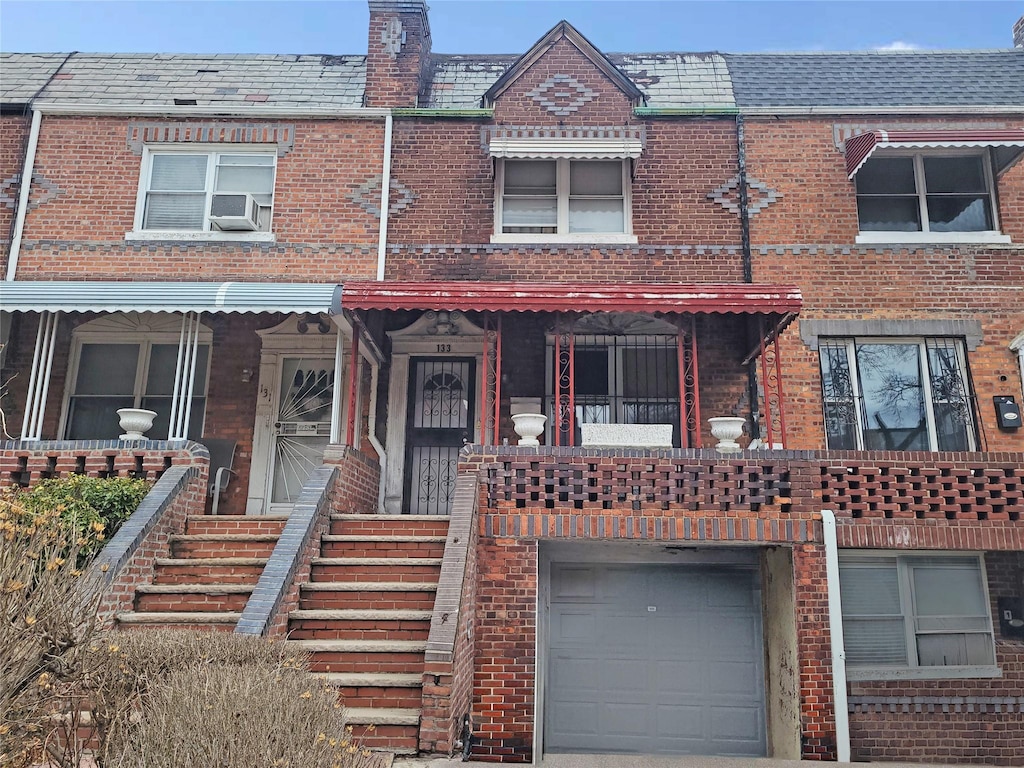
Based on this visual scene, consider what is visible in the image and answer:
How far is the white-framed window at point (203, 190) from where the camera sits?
37.2 feet

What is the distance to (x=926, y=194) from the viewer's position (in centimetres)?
1123

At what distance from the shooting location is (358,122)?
11688 mm

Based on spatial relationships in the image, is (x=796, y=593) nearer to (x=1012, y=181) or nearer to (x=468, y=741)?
(x=468, y=741)

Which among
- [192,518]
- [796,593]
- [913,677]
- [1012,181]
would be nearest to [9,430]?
[192,518]

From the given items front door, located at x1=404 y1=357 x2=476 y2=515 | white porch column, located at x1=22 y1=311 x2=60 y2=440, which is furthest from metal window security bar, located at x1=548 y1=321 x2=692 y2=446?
white porch column, located at x1=22 y1=311 x2=60 y2=440

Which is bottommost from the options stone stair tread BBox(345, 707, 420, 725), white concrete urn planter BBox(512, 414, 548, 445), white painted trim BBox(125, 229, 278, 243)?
stone stair tread BBox(345, 707, 420, 725)

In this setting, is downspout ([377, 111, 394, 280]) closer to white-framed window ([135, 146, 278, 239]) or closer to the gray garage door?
white-framed window ([135, 146, 278, 239])

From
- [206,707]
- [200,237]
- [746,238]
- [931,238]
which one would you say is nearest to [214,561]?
[206,707]

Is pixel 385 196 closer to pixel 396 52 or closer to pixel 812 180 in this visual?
pixel 396 52

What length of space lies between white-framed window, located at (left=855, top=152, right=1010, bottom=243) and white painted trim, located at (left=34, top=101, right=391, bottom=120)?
7206 mm

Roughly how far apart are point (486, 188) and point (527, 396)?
126 inches

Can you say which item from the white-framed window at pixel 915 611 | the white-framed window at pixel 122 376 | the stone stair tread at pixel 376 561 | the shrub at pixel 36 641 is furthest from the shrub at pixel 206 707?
the white-framed window at pixel 122 376

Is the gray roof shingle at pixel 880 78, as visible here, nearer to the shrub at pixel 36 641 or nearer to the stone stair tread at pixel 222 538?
the stone stair tread at pixel 222 538

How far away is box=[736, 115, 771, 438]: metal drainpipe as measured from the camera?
10492mm
